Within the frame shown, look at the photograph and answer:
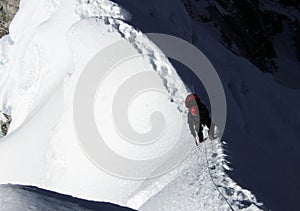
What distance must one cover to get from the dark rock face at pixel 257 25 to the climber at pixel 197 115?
11.7m

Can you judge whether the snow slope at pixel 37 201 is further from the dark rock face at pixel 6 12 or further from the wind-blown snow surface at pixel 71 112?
the dark rock face at pixel 6 12

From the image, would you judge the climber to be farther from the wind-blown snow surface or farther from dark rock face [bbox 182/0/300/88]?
dark rock face [bbox 182/0/300/88]

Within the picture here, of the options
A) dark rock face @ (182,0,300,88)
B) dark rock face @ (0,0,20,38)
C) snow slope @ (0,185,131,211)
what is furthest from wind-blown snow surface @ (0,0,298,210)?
snow slope @ (0,185,131,211)

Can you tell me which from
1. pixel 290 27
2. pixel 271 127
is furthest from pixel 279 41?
pixel 271 127

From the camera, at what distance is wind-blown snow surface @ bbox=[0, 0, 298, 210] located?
44.5ft

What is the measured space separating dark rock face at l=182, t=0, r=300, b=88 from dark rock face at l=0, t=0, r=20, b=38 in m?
9.34

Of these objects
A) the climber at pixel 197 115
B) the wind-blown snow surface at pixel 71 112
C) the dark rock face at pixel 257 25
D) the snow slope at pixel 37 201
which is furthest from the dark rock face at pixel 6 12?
the snow slope at pixel 37 201

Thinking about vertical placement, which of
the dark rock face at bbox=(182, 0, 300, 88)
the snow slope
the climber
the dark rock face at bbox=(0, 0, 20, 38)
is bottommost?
the dark rock face at bbox=(182, 0, 300, 88)

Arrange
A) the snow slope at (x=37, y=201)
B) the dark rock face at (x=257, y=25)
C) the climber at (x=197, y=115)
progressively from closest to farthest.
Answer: the snow slope at (x=37, y=201), the climber at (x=197, y=115), the dark rock face at (x=257, y=25)

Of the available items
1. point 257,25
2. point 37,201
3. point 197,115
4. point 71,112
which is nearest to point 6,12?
point 71,112

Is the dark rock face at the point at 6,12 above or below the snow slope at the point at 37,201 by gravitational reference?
below

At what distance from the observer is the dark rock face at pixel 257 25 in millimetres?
26953

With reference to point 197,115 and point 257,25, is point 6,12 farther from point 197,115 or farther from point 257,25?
point 197,115

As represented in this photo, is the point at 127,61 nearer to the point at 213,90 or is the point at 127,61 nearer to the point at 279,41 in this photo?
the point at 213,90
